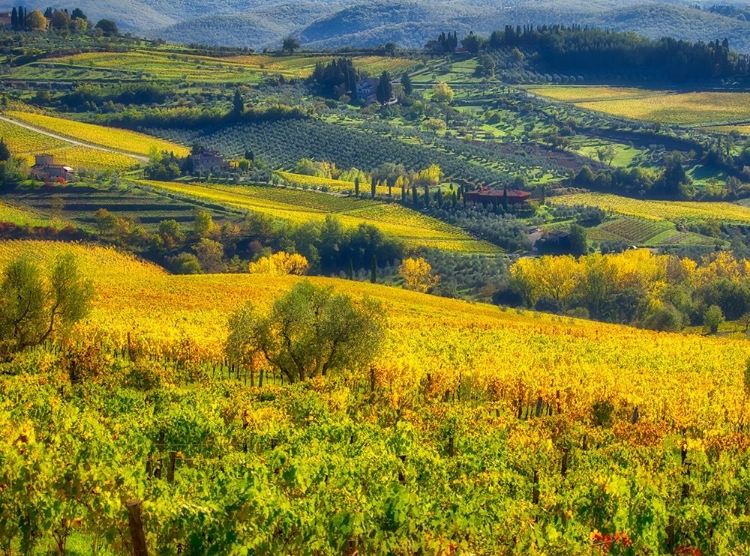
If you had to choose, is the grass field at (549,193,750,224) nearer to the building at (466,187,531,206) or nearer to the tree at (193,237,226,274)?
the building at (466,187,531,206)

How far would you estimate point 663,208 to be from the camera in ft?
591

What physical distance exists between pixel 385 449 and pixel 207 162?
489 ft

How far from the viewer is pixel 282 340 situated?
5688cm

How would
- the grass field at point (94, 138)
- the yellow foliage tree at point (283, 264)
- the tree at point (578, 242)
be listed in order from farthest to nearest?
the grass field at point (94, 138) → the tree at point (578, 242) → the yellow foliage tree at point (283, 264)

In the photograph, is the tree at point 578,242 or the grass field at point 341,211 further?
the grass field at point 341,211

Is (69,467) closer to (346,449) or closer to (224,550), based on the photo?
(224,550)

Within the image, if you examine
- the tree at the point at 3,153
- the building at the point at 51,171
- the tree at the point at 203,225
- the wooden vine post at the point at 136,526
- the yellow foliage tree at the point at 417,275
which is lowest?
the yellow foliage tree at the point at 417,275

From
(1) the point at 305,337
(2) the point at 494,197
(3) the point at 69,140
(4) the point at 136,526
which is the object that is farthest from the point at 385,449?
(3) the point at 69,140

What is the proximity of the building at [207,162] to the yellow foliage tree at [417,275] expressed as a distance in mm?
58903

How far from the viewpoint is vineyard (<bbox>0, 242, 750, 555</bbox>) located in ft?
87.6

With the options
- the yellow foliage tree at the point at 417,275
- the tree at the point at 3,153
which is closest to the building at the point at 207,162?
the tree at the point at 3,153

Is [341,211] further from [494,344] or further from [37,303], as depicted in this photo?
[37,303]

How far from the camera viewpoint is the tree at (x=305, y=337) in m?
56.2

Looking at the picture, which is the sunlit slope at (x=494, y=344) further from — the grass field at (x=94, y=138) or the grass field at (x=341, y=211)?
the grass field at (x=94, y=138)
